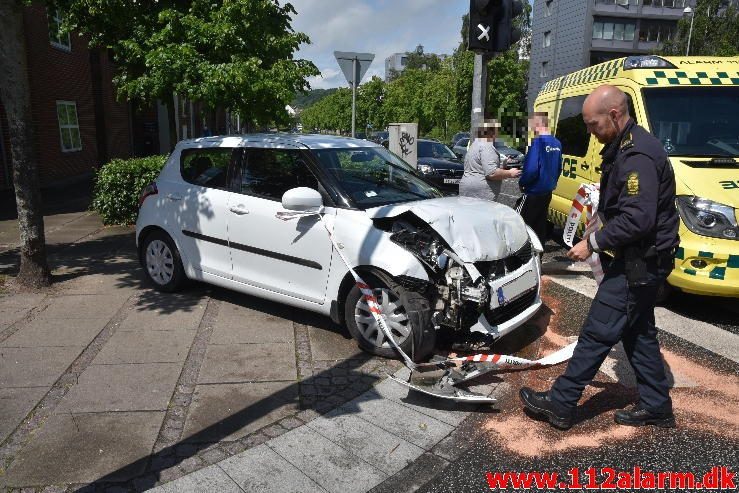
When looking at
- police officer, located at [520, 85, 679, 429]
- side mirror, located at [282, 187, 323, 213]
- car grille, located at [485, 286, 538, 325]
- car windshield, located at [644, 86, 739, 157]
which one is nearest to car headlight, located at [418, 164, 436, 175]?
car windshield, located at [644, 86, 739, 157]

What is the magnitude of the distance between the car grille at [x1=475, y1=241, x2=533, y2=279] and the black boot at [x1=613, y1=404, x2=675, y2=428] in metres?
1.29

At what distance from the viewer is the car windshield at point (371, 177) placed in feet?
15.5

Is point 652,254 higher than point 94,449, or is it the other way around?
point 652,254

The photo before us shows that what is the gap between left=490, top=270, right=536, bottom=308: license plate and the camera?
4.05m

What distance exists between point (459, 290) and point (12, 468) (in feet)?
9.30

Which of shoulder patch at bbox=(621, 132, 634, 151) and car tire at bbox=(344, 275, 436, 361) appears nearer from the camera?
shoulder patch at bbox=(621, 132, 634, 151)

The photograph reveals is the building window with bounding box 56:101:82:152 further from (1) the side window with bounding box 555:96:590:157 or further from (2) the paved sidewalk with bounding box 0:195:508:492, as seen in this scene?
(1) the side window with bounding box 555:96:590:157

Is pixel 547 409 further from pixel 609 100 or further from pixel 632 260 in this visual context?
pixel 609 100

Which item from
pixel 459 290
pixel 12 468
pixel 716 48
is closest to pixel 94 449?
pixel 12 468

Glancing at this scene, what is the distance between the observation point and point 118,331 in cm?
490

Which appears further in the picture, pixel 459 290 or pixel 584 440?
pixel 459 290

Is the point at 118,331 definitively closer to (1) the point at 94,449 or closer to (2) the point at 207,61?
(1) the point at 94,449

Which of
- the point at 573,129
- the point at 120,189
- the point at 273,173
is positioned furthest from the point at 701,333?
the point at 120,189

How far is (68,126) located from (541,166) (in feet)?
50.5
